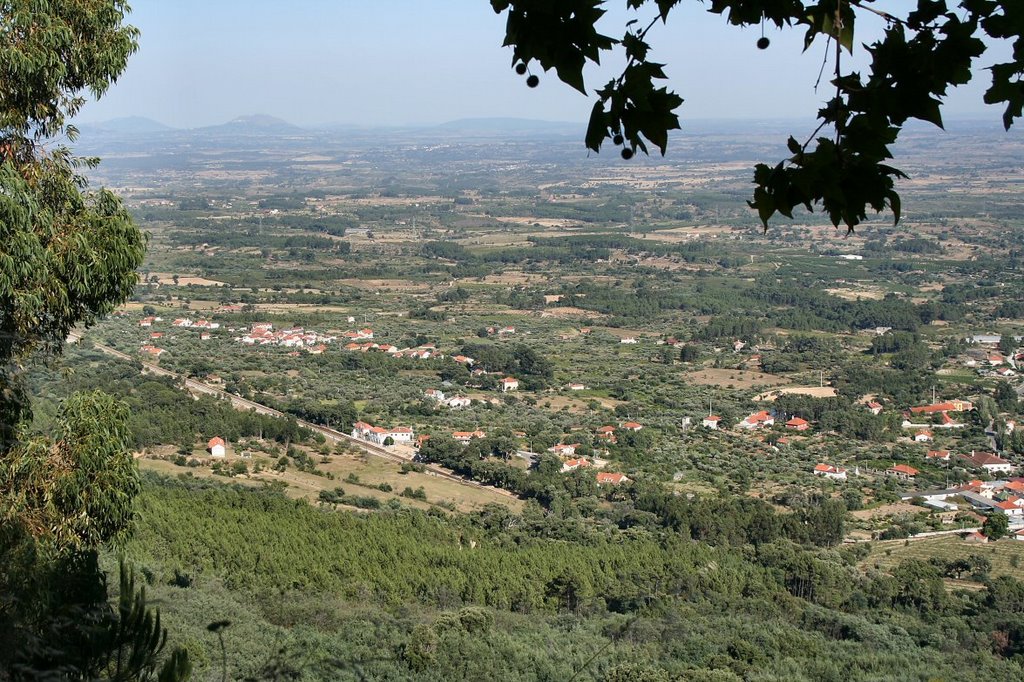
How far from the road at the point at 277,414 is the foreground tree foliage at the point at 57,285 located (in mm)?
13329

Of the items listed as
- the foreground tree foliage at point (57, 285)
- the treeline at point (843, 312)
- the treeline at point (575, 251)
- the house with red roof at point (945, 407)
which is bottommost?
the house with red roof at point (945, 407)

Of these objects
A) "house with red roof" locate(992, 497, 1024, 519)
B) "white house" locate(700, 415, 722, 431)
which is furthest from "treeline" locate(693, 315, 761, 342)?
"house with red roof" locate(992, 497, 1024, 519)

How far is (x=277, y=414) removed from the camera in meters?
22.1

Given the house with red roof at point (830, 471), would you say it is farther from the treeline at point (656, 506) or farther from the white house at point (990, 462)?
the white house at point (990, 462)

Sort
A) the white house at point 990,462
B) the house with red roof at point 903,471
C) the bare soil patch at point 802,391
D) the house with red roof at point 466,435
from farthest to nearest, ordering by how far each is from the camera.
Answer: the bare soil patch at point 802,391, the house with red roof at point 466,435, the white house at point 990,462, the house with red roof at point 903,471

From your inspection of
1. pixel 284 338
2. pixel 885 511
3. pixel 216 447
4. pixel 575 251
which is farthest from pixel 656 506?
pixel 575 251

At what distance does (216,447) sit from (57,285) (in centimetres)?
1419

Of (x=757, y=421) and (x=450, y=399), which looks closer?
(x=757, y=421)

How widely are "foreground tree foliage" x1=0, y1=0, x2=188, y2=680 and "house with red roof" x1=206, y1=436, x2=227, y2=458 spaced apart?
44.9 ft

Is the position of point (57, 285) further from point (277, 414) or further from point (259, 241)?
point (259, 241)

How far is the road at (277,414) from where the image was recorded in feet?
61.4

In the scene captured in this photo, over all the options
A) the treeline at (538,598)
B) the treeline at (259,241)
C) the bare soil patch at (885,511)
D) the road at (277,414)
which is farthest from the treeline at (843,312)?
the treeline at (259,241)

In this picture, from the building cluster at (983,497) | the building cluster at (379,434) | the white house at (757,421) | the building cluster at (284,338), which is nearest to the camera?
the building cluster at (983,497)

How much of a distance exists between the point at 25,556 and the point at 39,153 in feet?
5.60
